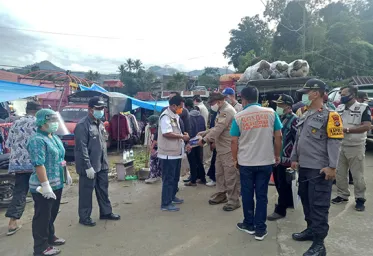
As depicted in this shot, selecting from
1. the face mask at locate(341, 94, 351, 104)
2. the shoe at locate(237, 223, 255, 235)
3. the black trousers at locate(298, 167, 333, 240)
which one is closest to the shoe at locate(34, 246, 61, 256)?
the shoe at locate(237, 223, 255, 235)

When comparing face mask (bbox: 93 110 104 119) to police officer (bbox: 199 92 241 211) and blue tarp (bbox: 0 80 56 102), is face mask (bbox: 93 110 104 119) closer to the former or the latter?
police officer (bbox: 199 92 241 211)

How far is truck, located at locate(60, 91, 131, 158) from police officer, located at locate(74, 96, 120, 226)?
5.21m

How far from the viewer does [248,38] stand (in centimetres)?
4641

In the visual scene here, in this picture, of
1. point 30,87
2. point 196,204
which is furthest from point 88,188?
point 30,87

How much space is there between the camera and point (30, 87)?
24.3 feet

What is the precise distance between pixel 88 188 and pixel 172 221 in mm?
1319

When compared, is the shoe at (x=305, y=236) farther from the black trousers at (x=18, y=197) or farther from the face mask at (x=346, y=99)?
the black trousers at (x=18, y=197)

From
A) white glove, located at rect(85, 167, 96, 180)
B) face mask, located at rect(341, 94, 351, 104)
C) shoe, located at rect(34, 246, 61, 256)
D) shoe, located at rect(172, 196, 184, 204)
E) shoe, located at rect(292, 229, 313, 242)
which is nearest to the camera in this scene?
shoe, located at rect(34, 246, 61, 256)

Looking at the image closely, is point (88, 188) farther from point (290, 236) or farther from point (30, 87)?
point (30, 87)

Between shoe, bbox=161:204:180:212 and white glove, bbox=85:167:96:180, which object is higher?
white glove, bbox=85:167:96:180

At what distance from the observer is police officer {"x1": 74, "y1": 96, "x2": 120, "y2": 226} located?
4105mm

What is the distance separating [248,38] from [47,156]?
154 feet

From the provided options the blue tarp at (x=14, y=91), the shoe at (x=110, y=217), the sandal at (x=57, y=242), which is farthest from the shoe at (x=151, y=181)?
the blue tarp at (x=14, y=91)

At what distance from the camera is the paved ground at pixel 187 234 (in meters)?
3.47
